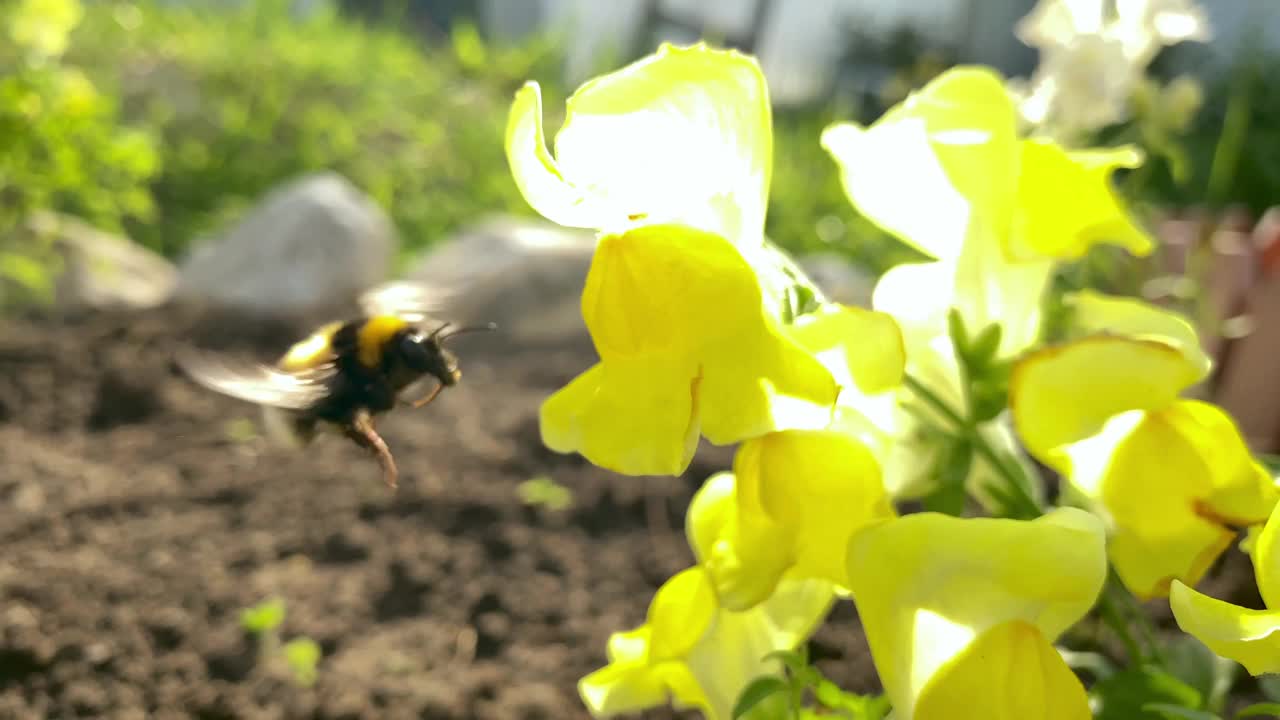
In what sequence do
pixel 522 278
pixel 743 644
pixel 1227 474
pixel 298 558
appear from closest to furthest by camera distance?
1. pixel 1227 474
2. pixel 743 644
3. pixel 298 558
4. pixel 522 278

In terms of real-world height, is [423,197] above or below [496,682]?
below

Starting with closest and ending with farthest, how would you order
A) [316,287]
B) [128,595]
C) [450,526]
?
[128,595] → [450,526] → [316,287]

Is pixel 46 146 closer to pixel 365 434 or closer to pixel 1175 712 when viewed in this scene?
pixel 365 434

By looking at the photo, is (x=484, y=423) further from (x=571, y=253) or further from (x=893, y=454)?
(x=893, y=454)

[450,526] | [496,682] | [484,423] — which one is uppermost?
[496,682]

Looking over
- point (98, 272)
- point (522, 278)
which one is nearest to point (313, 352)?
point (522, 278)

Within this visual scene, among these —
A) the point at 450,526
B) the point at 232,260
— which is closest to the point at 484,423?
the point at 450,526

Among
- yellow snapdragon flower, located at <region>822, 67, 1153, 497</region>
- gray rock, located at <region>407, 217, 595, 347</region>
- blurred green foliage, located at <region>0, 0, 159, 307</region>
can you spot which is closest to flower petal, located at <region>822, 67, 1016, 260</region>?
yellow snapdragon flower, located at <region>822, 67, 1153, 497</region>

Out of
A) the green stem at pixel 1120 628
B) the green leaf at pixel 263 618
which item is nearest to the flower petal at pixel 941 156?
the green stem at pixel 1120 628
